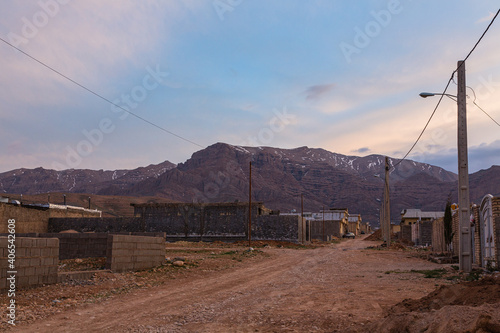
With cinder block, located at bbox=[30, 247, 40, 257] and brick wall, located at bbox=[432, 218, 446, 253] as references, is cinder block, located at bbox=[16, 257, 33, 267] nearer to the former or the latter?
cinder block, located at bbox=[30, 247, 40, 257]

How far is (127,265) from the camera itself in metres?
14.5

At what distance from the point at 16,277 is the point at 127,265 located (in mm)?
4745

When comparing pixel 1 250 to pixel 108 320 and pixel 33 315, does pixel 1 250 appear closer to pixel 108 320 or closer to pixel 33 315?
pixel 33 315

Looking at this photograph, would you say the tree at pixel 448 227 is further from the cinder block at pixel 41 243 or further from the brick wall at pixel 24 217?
the brick wall at pixel 24 217

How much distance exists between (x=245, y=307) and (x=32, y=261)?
568cm

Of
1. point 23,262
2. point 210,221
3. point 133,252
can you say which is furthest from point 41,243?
point 210,221

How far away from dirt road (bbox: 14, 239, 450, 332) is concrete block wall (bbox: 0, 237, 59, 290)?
7.02 ft

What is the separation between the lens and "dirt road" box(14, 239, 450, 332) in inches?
287

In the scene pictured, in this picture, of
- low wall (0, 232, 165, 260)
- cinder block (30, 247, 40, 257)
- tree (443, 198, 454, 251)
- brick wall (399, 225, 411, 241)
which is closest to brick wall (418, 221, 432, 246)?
brick wall (399, 225, 411, 241)

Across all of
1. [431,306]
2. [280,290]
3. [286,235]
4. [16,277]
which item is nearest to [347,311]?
[431,306]

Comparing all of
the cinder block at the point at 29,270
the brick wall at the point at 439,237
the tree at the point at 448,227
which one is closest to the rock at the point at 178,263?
the cinder block at the point at 29,270

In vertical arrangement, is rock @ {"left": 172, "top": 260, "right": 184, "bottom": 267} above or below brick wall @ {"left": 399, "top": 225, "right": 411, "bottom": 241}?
above

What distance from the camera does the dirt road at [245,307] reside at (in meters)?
7.28

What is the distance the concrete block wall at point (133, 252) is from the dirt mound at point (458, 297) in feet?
30.9
